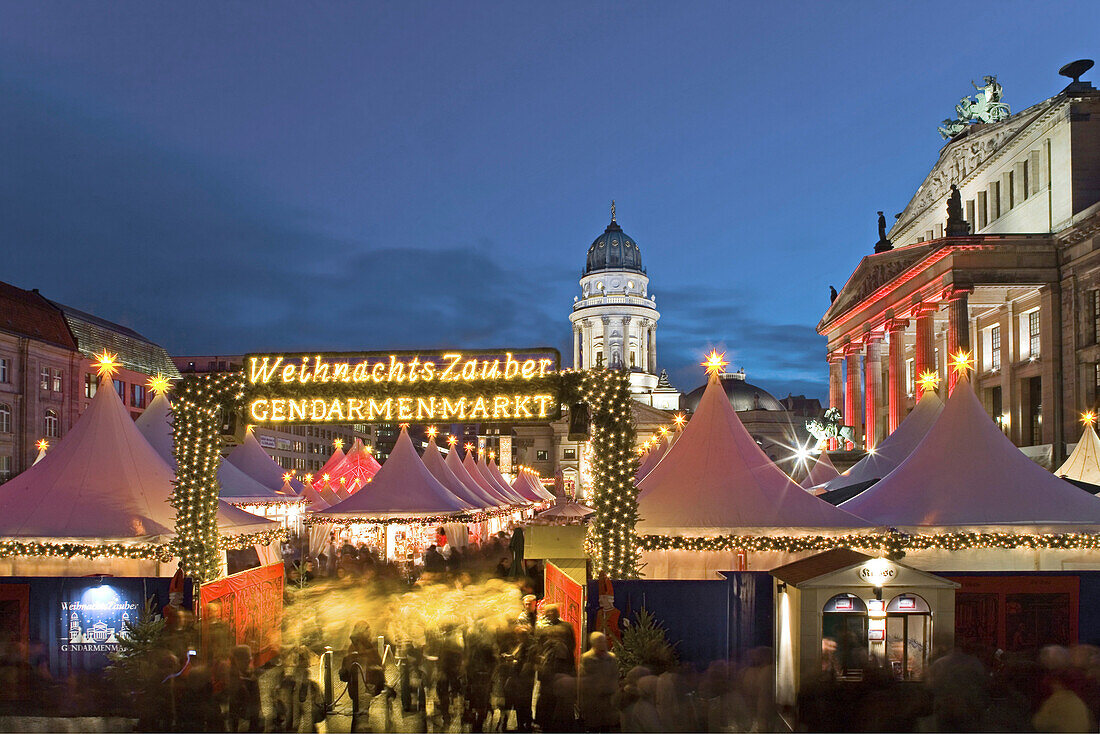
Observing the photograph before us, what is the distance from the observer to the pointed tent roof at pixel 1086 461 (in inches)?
1000

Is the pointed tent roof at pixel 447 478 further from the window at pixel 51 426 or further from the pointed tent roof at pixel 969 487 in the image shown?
the window at pixel 51 426

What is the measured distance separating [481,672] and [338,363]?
582 cm

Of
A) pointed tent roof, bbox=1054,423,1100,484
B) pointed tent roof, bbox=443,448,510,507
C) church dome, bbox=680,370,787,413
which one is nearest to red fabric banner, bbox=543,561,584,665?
pointed tent roof, bbox=1054,423,1100,484

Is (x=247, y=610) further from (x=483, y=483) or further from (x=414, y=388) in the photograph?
(x=483, y=483)

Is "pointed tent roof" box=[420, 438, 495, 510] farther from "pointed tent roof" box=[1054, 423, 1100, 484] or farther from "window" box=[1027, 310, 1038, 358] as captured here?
"window" box=[1027, 310, 1038, 358]

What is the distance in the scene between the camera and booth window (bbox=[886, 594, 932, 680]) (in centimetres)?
1137

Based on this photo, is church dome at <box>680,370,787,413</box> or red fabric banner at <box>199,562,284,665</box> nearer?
red fabric banner at <box>199,562,284,665</box>

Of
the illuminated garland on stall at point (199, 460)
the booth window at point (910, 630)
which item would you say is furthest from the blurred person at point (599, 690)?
the illuminated garland on stall at point (199, 460)

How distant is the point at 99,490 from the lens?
16.7m

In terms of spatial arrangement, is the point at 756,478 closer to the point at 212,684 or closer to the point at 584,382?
the point at 584,382

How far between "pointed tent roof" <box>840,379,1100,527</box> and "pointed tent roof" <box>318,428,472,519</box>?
41.2ft

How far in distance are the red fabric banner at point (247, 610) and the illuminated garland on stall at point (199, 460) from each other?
4.41 feet

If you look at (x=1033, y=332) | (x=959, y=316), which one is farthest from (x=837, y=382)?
(x=959, y=316)

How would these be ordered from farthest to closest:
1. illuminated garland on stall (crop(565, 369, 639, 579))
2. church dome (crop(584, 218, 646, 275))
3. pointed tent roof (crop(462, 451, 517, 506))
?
church dome (crop(584, 218, 646, 275)) → pointed tent roof (crop(462, 451, 517, 506)) → illuminated garland on stall (crop(565, 369, 639, 579))
